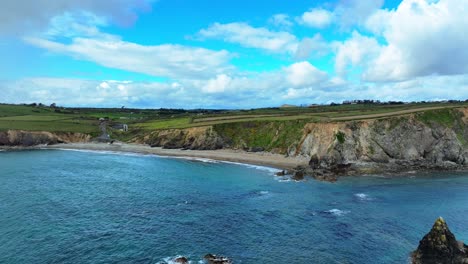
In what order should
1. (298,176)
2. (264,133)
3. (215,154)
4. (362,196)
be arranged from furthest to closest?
(264,133) → (215,154) → (298,176) → (362,196)

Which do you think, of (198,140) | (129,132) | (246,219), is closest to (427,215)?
(246,219)

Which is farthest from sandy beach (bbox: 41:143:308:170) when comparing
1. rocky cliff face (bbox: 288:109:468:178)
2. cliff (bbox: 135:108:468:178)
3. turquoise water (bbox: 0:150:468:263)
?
turquoise water (bbox: 0:150:468:263)

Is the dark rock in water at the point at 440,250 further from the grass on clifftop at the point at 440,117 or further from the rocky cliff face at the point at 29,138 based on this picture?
the rocky cliff face at the point at 29,138

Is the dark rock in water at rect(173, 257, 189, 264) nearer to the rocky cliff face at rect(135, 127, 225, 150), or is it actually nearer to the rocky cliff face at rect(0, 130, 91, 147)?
the rocky cliff face at rect(135, 127, 225, 150)

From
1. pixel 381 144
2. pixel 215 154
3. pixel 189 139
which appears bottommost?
pixel 215 154

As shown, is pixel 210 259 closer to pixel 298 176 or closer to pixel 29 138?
pixel 298 176

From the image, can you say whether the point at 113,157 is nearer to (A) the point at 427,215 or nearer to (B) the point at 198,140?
(B) the point at 198,140

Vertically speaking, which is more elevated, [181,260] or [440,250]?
[440,250]

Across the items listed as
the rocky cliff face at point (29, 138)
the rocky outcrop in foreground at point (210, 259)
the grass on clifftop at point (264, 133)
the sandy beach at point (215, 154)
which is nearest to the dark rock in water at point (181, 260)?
the rocky outcrop in foreground at point (210, 259)

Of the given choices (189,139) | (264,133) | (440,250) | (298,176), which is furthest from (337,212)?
(189,139)
